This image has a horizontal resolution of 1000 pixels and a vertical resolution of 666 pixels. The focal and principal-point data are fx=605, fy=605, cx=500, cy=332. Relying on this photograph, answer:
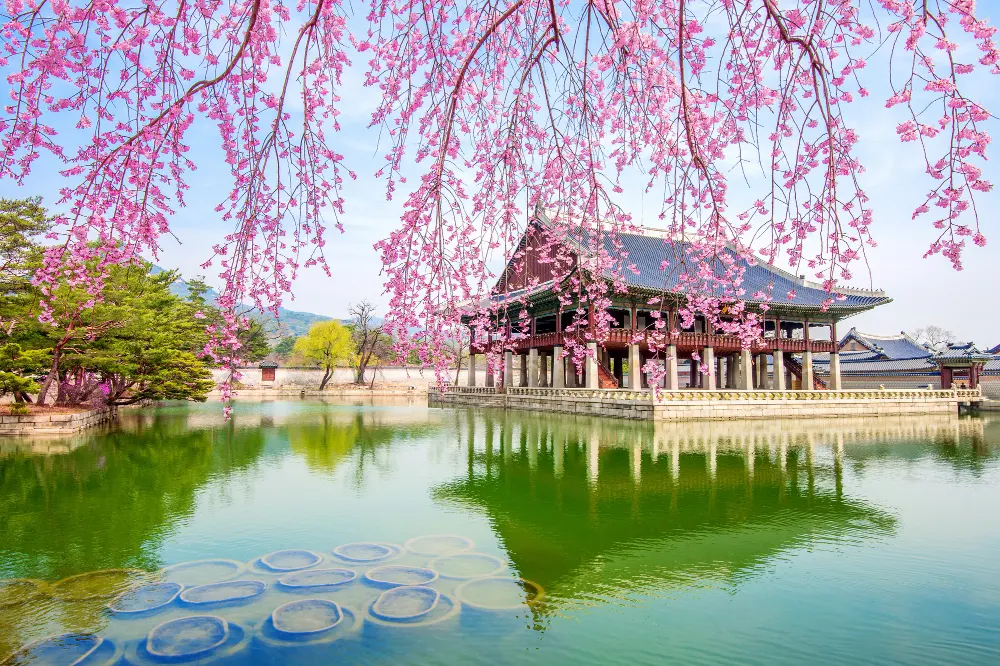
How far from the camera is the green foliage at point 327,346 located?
168 ft

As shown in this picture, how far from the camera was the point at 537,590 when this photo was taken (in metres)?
6.01

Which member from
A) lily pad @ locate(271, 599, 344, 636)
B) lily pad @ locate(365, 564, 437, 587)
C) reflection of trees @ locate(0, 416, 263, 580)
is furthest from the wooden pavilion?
lily pad @ locate(271, 599, 344, 636)

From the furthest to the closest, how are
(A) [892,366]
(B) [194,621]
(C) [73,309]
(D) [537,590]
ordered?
(A) [892,366] < (C) [73,309] < (D) [537,590] < (B) [194,621]

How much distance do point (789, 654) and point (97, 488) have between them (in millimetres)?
11106

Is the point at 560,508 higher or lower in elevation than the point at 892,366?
lower

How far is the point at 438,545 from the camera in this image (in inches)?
289

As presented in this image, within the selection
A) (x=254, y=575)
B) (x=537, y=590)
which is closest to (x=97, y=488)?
(x=254, y=575)

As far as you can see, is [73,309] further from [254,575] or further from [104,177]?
[104,177]

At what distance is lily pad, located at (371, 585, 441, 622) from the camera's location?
5.32m

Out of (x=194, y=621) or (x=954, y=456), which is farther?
(x=954, y=456)

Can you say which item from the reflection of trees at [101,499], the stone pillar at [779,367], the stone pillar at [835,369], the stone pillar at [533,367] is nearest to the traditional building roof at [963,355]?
the stone pillar at [835,369]

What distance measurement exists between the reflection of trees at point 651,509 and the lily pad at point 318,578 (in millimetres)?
1850

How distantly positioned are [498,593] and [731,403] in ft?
64.3

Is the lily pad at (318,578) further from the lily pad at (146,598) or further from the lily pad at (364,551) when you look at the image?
the lily pad at (146,598)
